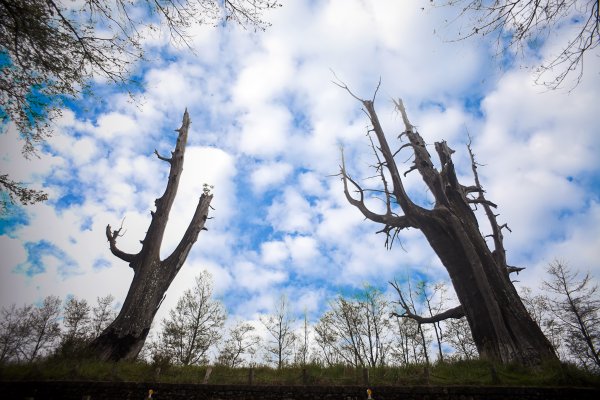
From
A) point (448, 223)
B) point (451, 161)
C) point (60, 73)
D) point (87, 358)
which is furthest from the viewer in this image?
point (451, 161)

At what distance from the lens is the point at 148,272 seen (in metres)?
9.35

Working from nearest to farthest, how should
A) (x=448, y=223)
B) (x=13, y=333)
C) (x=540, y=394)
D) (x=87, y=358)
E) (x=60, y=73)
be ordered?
(x=60, y=73)
(x=540, y=394)
(x=87, y=358)
(x=448, y=223)
(x=13, y=333)

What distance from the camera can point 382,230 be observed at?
1158 cm

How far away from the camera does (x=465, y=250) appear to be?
8938mm

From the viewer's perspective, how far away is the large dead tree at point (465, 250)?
7.55 metres

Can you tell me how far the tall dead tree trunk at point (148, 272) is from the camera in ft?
26.6

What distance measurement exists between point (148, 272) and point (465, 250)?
9.82 m

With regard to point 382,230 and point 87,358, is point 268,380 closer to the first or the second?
point 87,358

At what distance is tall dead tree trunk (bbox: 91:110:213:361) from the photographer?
26.6 feet

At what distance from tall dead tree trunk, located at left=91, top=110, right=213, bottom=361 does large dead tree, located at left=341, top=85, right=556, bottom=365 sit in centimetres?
668

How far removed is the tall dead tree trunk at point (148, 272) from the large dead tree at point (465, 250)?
21.9 ft

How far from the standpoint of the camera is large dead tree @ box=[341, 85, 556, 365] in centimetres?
755

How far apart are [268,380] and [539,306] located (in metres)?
22.4

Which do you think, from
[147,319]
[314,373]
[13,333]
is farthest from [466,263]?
[13,333]
